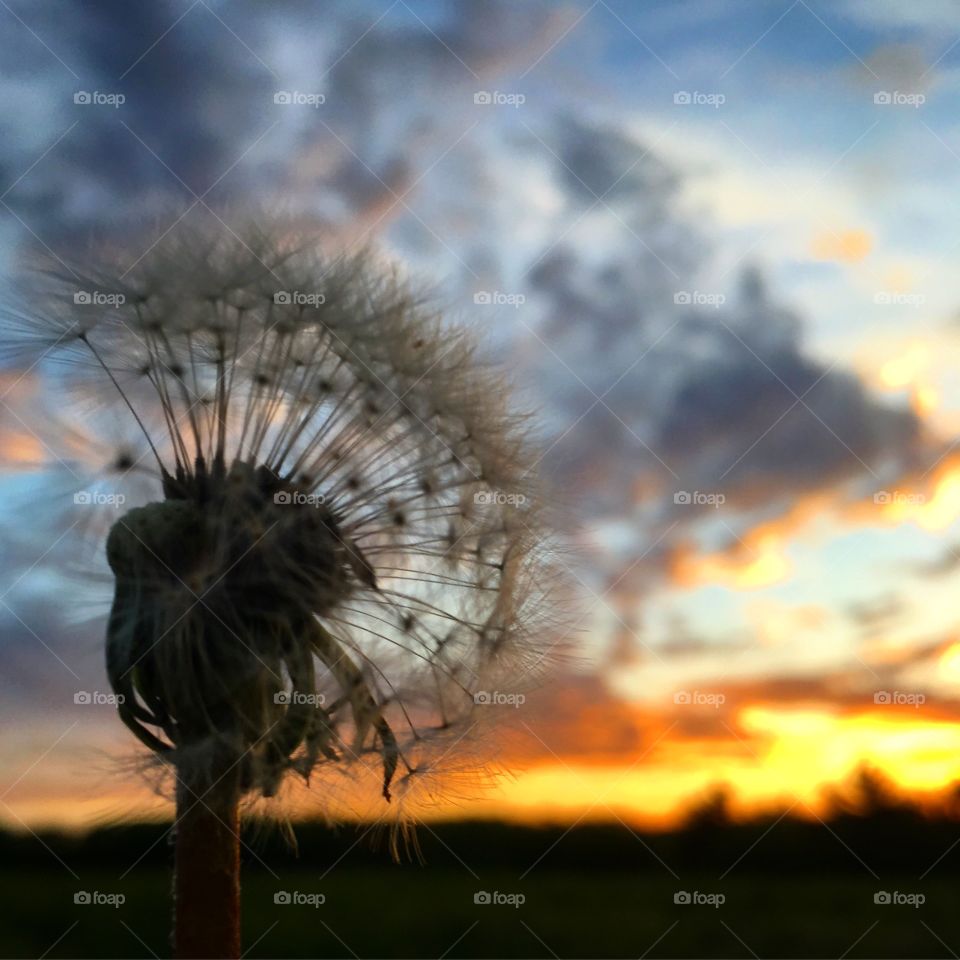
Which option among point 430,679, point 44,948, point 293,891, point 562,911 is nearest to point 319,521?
point 430,679

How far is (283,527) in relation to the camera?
17.6 feet

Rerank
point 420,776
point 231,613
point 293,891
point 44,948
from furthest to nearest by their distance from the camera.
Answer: point 44,948 < point 293,891 < point 420,776 < point 231,613

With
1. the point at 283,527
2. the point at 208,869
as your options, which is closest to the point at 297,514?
the point at 283,527

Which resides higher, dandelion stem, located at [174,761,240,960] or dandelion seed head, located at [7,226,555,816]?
dandelion seed head, located at [7,226,555,816]

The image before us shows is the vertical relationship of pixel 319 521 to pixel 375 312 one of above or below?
below

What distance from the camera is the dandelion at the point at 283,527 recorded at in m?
5.27

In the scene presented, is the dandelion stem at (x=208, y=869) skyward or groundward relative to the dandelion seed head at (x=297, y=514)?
groundward

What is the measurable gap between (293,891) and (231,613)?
6.98 ft

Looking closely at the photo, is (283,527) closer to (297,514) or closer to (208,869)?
(297,514)

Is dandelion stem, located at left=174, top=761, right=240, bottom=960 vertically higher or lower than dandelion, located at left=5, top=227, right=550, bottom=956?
lower

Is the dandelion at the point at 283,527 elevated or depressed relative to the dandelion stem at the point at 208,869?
elevated

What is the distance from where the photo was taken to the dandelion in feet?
17.3

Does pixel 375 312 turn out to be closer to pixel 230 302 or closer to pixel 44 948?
pixel 230 302

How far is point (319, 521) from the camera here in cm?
551
